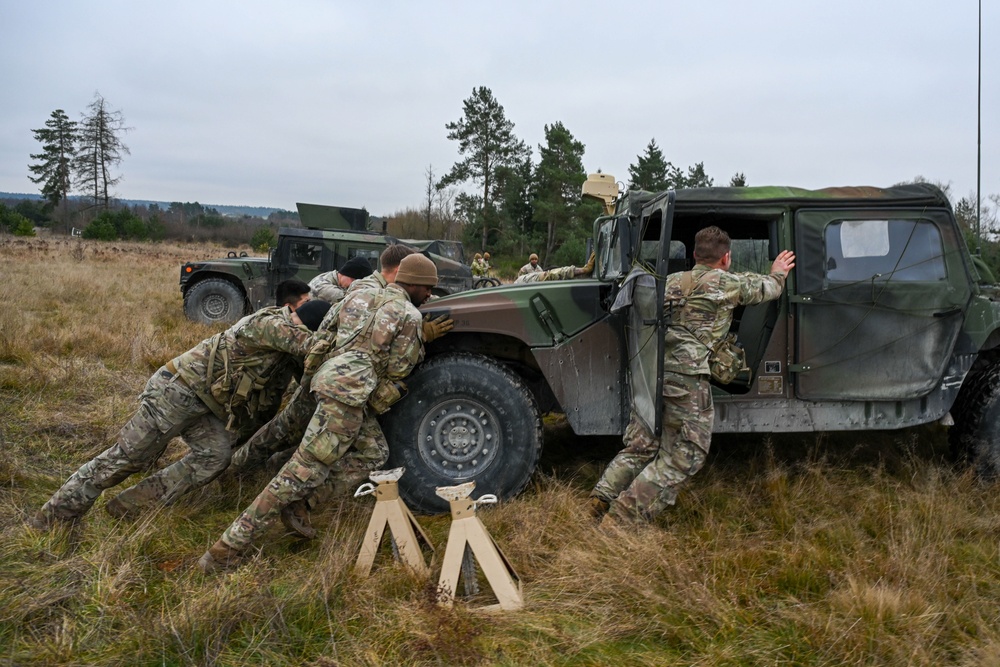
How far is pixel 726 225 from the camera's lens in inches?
180

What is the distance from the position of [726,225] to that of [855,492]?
5.93ft

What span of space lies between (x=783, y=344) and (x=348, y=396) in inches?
97.0

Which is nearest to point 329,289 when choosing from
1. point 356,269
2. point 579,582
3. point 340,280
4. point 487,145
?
point 340,280

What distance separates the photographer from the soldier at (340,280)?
546 centimetres

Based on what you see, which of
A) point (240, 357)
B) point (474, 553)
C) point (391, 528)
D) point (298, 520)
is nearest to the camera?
point (474, 553)

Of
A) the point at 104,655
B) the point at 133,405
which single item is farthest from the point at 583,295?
the point at 133,405

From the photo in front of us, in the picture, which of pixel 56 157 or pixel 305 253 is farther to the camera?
pixel 56 157

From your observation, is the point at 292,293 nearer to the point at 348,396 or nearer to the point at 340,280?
the point at 348,396

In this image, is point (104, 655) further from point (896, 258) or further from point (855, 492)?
point (896, 258)

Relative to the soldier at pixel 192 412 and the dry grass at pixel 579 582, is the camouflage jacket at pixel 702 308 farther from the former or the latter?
the soldier at pixel 192 412

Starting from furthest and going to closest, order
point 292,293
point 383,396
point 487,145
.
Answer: point 487,145 < point 292,293 < point 383,396

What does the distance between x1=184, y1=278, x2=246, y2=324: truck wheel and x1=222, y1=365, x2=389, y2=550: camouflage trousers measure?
8819 millimetres

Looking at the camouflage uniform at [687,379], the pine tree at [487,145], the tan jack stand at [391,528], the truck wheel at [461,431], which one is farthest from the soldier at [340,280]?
the pine tree at [487,145]

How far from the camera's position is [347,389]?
336cm
